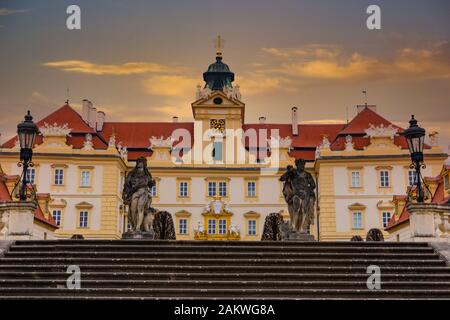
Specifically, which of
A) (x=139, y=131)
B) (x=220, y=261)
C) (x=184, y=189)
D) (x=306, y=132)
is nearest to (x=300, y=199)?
(x=220, y=261)

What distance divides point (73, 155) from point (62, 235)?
5.36m

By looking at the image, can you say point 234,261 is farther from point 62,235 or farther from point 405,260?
point 62,235

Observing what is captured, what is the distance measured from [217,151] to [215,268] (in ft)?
120

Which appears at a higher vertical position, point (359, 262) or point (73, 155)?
point (73, 155)

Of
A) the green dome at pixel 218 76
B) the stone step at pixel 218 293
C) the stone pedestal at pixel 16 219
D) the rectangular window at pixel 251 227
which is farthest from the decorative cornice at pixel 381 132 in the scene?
the stone step at pixel 218 293

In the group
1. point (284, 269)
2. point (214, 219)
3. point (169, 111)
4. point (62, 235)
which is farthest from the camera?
point (169, 111)

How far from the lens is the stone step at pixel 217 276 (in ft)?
46.8

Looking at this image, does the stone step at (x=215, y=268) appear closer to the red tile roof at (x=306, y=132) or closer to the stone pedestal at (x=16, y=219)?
the stone pedestal at (x=16, y=219)

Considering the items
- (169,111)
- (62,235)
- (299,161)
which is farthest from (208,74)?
(299,161)

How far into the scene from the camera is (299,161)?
1952cm

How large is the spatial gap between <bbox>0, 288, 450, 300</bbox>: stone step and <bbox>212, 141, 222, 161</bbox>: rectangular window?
37.3m

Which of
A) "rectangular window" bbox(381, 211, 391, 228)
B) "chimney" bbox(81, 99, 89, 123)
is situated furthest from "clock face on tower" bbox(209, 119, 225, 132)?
"rectangular window" bbox(381, 211, 391, 228)

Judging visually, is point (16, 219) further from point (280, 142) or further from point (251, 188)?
point (280, 142)

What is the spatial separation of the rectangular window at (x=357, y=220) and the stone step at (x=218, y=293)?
33837 millimetres
